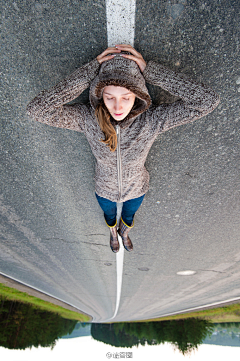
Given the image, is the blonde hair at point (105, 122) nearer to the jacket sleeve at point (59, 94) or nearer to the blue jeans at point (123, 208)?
the jacket sleeve at point (59, 94)

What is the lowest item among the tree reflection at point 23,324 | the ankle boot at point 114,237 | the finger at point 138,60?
the tree reflection at point 23,324

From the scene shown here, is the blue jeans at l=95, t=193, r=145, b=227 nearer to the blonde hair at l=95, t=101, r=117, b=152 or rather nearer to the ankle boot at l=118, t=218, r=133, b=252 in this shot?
the ankle boot at l=118, t=218, r=133, b=252

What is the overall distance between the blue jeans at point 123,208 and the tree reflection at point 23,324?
5.12m

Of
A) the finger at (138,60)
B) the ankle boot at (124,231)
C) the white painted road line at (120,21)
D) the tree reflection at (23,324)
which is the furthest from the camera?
the tree reflection at (23,324)

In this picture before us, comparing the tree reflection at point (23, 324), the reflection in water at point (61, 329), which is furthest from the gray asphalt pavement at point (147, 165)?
the reflection in water at point (61, 329)

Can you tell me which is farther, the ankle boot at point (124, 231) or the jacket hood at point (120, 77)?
the ankle boot at point (124, 231)

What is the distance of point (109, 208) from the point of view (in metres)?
2.06

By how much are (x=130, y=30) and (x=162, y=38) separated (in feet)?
0.79

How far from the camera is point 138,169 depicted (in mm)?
1672

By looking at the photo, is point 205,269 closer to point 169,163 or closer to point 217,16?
point 169,163

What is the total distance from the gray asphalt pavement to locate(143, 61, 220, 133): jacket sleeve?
310mm

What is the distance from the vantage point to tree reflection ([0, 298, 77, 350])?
5855 mm

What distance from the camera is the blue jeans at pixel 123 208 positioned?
199cm

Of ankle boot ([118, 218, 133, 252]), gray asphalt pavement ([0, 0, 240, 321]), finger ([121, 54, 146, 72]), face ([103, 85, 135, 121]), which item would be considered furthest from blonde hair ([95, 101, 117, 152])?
ankle boot ([118, 218, 133, 252])
